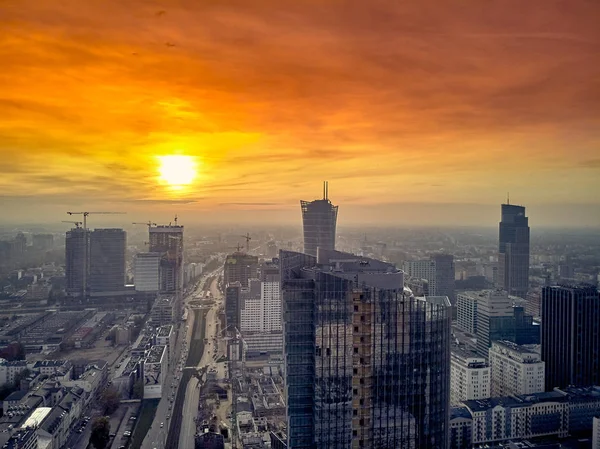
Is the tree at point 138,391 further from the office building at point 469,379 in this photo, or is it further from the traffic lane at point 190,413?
the office building at point 469,379

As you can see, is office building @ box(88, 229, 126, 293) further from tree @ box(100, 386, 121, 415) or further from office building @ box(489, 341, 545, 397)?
office building @ box(489, 341, 545, 397)

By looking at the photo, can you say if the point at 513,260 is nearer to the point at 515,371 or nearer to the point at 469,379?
the point at 515,371

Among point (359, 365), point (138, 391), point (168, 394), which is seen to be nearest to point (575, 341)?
point (359, 365)

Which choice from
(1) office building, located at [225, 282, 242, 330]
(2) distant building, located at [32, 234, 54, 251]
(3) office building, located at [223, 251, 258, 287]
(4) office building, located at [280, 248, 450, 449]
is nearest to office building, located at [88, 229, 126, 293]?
(2) distant building, located at [32, 234, 54, 251]

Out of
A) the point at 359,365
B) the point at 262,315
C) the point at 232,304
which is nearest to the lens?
the point at 359,365

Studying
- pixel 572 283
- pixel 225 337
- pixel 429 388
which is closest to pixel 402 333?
pixel 429 388

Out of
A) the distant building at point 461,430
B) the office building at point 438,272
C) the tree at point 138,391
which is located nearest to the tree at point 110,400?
the tree at point 138,391
